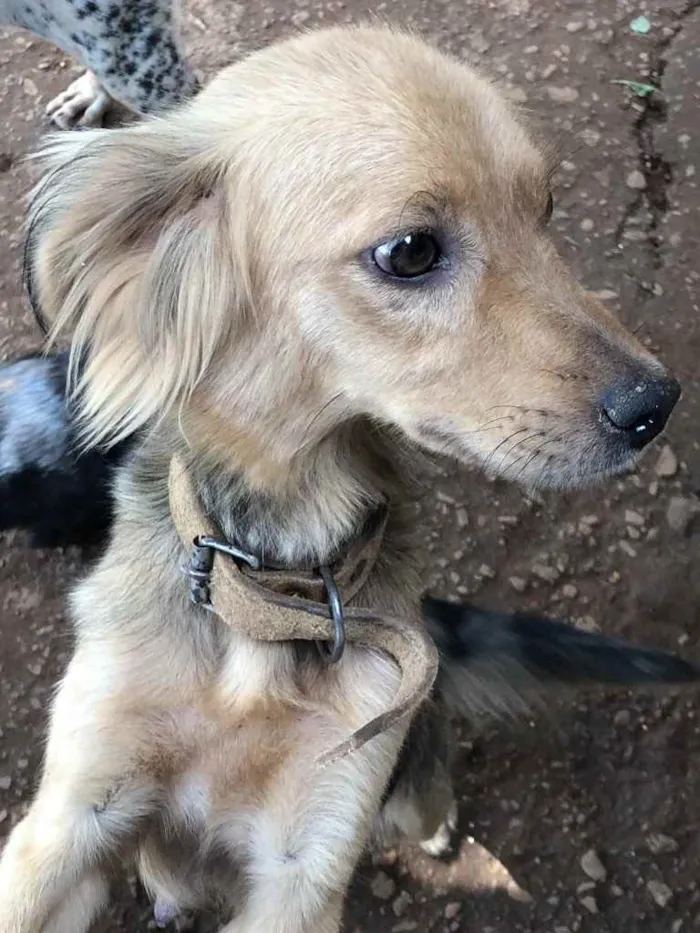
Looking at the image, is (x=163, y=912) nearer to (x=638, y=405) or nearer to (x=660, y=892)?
(x=660, y=892)

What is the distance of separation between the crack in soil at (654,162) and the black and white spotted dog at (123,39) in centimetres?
149

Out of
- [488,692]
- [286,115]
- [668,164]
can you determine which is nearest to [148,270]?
[286,115]

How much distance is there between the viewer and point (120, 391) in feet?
5.01

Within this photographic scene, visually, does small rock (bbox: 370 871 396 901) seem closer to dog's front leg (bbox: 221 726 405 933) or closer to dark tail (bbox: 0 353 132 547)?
dog's front leg (bbox: 221 726 405 933)

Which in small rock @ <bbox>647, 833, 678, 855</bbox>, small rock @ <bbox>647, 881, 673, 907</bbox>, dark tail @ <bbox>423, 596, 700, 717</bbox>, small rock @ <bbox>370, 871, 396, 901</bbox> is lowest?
small rock @ <bbox>647, 881, 673, 907</bbox>

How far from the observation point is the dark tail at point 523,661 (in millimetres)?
1930

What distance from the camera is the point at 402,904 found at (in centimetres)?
228

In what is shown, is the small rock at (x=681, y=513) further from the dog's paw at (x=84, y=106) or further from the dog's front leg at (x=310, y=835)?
the dog's paw at (x=84, y=106)

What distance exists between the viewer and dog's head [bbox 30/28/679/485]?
1.39 metres

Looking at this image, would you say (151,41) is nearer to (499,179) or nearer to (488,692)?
(499,179)

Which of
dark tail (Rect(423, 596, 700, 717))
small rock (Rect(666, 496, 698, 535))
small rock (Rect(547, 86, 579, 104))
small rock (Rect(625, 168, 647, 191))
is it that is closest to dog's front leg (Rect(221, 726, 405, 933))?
dark tail (Rect(423, 596, 700, 717))

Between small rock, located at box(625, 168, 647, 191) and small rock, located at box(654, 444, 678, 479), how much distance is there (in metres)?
1.01

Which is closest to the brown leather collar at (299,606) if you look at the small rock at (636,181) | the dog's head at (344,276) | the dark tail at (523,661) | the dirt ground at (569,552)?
the dog's head at (344,276)

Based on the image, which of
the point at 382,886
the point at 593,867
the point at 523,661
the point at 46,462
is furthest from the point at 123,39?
the point at 593,867
